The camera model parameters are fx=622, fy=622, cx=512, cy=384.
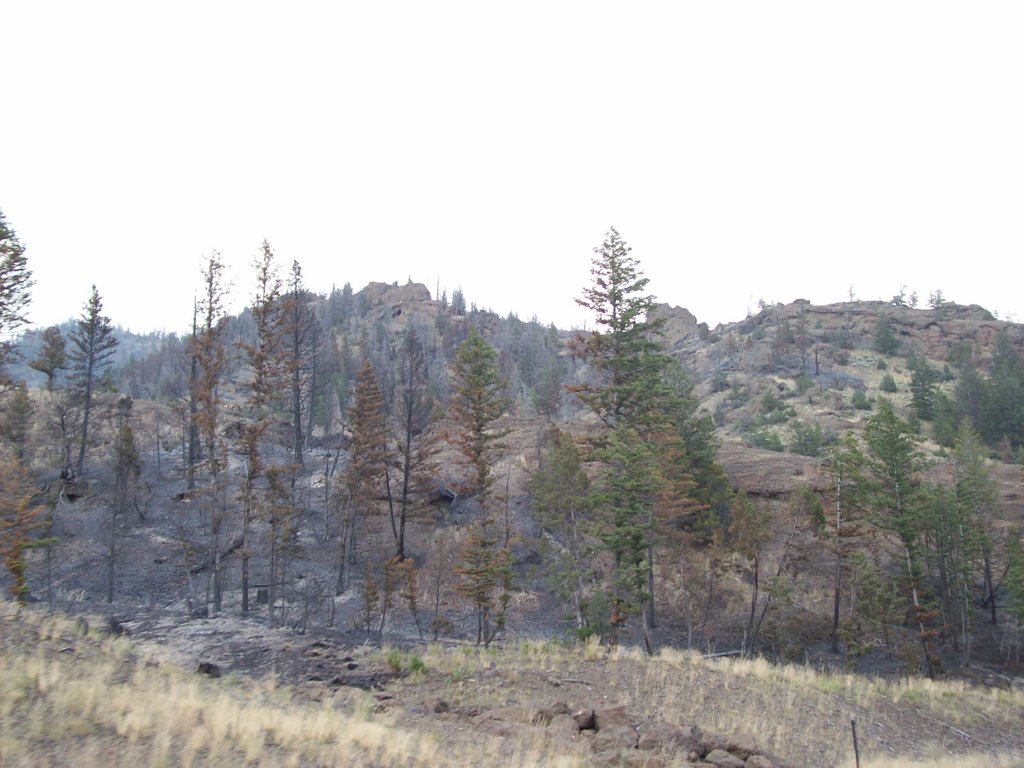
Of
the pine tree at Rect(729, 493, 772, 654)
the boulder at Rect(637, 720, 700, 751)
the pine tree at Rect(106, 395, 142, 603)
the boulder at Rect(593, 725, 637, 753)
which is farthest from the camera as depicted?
the pine tree at Rect(106, 395, 142, 603)

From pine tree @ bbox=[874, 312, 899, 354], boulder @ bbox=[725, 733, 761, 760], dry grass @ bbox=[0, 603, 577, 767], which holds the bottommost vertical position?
boulder @ bbox=[725, 733, 761, 760]

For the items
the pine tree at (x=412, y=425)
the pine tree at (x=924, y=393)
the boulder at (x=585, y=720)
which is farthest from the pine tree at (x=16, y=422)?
the pine tree at (x=924, y=393)

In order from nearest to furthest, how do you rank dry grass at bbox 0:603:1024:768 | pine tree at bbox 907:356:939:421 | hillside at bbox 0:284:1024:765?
1. dry grass at bbox 0:603:1024:768
2. hillside at bbox 0:284:1024:765
3. pine tree at bbox 907:356:939:421

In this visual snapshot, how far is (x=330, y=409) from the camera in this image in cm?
6291

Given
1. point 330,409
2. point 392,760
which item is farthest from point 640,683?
point 330,409

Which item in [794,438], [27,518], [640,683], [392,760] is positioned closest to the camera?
[392,760]

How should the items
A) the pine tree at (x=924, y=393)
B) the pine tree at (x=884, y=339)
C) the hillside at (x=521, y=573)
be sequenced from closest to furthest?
the hillside at (x=521, y=573) → the pine tree at (x=924, y=393) → the pine tree at (x=884, y=339)

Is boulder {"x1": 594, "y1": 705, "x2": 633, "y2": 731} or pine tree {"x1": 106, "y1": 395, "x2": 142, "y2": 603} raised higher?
pine tree {"x1": 106, "y1": 395, "x2": 142, "y2": 603}

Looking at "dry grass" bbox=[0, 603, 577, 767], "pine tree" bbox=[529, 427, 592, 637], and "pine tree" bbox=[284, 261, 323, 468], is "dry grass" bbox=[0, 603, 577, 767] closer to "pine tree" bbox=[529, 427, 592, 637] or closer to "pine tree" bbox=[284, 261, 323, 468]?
"pine tree" bbox=[529, 427, 592, 637]

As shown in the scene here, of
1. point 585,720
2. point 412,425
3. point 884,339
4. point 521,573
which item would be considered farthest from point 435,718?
point 884,339

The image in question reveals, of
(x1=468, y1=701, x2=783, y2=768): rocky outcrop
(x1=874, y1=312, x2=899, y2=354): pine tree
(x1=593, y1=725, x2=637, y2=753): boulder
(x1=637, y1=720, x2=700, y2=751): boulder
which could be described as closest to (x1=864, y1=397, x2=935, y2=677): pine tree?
(x1=468, y1=701, x2=783, y2=768): rocky outcrop

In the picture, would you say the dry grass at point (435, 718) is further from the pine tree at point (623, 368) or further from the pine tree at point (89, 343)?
the pine tree at point (89, 343)

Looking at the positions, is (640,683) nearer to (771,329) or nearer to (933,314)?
(771,329)

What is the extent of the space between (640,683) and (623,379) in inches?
486
